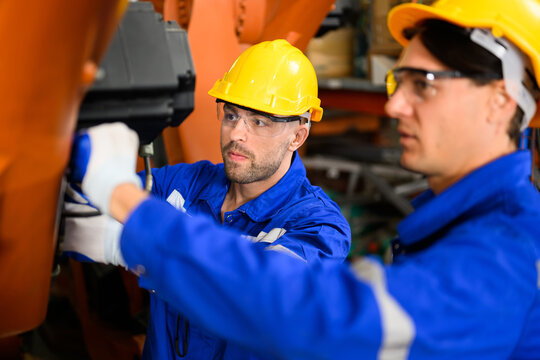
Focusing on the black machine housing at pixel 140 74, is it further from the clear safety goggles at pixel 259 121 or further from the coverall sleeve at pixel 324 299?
the clear safety goggles at pixel 259 121

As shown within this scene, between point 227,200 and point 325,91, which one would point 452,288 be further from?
point 325,91

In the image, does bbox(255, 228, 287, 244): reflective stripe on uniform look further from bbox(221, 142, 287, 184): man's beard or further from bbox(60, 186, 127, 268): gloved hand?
bbox(60, 186, 127, 268): gloved hand

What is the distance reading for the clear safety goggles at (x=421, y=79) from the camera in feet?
3.40

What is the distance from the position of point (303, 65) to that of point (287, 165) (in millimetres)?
385

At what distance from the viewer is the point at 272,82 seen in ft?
5.94

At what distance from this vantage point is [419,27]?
4.05 feet

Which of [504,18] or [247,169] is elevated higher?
[504,18]

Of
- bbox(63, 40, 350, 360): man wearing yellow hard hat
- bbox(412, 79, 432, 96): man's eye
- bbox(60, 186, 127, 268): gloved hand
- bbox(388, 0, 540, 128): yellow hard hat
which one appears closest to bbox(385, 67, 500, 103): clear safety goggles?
bbox(412, 79, 432, 96): man's eye

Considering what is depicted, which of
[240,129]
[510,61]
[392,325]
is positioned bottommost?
[240,129]

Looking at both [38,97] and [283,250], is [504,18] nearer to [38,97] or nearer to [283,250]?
[283,250]

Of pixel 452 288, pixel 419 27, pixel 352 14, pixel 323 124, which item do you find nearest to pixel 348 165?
pixel 323 124

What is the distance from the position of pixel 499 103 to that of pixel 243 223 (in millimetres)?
962

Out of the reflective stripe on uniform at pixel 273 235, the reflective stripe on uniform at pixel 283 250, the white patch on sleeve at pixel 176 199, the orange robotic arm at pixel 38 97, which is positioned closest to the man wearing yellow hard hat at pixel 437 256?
the orange robotic arm at pixel 38 97

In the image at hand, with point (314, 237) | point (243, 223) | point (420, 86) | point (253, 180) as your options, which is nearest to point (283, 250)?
point (314, 237)
